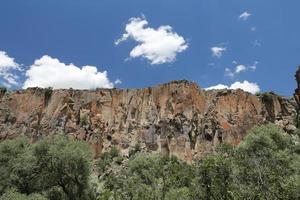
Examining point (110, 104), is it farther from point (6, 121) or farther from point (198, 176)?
point (198, 176)

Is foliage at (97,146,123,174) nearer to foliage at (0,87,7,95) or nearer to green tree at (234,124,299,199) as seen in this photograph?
foliage at (0,87,7,95)

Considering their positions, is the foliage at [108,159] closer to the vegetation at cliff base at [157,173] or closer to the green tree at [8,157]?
the vegetation at cliff base at [157,173]

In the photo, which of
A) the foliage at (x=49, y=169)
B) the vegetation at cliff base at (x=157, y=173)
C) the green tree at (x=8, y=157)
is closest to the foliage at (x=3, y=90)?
the vegetation at cliff base at (x=157, y=173)

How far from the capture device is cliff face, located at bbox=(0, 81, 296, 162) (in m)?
83.6

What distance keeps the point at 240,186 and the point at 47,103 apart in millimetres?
72400

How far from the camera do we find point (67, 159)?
119 feet

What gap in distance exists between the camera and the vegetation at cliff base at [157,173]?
69.1 ft

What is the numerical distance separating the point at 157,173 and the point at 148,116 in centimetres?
3850

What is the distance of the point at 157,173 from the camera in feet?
162

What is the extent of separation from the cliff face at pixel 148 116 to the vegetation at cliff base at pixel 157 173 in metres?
27.2

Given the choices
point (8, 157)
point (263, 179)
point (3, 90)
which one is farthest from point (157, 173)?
point (3, 90)

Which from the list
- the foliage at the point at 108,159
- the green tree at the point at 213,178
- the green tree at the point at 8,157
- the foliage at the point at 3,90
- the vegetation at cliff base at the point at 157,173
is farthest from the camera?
the foliage at the point at 3,90

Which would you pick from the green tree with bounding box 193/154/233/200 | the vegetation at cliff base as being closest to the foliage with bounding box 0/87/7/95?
the vegetation at cliff base

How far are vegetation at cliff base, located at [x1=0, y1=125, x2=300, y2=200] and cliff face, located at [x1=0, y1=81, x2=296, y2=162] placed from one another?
89.3 feet
